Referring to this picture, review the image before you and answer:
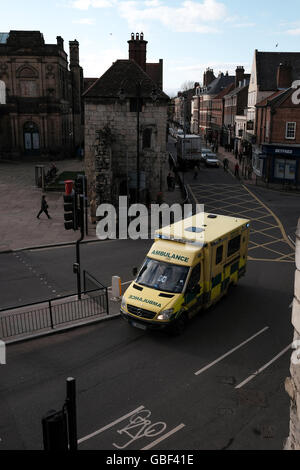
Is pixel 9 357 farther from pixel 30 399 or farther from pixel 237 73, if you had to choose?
pixel 237 73

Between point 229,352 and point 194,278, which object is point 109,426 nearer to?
point 229,352

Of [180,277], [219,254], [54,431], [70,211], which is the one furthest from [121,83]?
[54,431]

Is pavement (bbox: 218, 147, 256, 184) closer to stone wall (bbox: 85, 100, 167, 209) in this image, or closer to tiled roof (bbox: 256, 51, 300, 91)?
tiled roof (bbox: 256, 51, 300, 91)

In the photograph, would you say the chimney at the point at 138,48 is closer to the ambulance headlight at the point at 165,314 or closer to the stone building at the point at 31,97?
the stone building at the point at 31,97

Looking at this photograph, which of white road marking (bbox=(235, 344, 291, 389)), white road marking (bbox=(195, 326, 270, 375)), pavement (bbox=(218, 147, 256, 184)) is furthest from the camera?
pavement (bbox=(218, 147, 256, 184))

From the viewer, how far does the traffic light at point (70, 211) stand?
1388cm

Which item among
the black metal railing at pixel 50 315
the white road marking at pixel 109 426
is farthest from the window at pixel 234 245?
the white road marking at pixel 109 426

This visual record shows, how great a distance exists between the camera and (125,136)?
29641 millimetres

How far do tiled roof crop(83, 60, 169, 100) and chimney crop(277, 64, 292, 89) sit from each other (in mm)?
19665

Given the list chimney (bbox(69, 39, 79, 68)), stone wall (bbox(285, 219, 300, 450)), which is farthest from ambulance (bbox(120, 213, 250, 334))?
chimney (bbox(69, 39, 79, 68))

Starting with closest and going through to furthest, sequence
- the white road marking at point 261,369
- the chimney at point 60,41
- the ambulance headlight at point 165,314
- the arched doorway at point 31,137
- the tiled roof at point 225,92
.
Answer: the white road marking at point 261,369
the ambulance headlight at point 165,314
the chimney at point 60,41
the arched doorway at point 31,137
the tiled roof at point 225,92

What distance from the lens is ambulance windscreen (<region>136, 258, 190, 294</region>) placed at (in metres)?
12.8

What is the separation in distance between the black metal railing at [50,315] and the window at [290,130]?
2880cm

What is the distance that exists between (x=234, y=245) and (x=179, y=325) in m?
4.05
